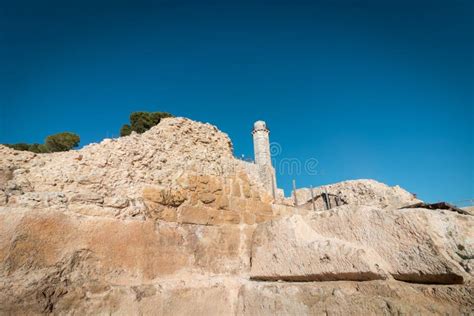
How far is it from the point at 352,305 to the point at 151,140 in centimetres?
302

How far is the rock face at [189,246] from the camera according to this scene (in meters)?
2.04

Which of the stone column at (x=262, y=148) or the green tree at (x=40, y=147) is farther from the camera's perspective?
the stone column at (x=262, y=148)

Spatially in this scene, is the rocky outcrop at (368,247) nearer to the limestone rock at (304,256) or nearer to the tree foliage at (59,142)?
the limestone rock at (304,256)

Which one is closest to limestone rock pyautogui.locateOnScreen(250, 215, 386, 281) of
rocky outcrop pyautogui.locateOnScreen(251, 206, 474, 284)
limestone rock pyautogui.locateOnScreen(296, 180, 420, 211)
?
rocky outcrop pyautogui.locateOnScreen(251, 206, 474, 284)

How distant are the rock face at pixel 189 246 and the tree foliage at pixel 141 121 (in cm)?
2827

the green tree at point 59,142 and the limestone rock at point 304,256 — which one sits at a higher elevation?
the green tree at point 59,142

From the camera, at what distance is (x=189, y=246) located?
328 centimetres

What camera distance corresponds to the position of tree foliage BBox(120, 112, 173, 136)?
31.0m

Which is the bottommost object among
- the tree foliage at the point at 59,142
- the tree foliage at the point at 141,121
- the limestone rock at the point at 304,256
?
the limestone rock at the point at 304,256

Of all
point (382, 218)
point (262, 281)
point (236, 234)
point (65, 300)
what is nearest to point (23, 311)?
point (65, 300)

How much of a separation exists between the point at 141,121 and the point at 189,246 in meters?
29.8

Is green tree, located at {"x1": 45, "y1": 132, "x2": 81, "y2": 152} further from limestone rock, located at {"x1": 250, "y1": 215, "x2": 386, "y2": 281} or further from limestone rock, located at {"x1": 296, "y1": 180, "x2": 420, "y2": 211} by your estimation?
limestone rock, located at {"x1": 250, "y1": 215, "x2": 386, "y2": 281}

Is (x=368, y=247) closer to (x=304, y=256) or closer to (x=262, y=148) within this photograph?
(x=304, y=256)

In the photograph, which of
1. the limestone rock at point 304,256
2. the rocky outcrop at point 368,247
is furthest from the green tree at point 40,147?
the rocky outcrop at point 368,247
